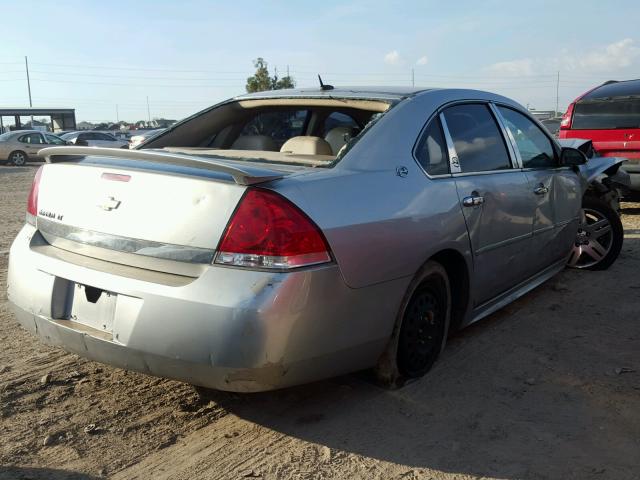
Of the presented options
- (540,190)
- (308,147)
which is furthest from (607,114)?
(308,147)

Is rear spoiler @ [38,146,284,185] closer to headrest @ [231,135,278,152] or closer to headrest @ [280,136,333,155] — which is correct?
headrest @ [280,136,333,155]

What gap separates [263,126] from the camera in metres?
4.54

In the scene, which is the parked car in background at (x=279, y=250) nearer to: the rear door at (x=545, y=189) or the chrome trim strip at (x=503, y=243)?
the chrome trim strip at (x=503, y=243)

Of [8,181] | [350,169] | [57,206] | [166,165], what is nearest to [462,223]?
[350,169]

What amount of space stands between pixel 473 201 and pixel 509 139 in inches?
37.5

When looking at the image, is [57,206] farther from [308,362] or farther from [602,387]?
[602,387]

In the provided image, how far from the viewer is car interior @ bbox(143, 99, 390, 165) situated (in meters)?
4.10

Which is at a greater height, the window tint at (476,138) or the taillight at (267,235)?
the window tint at (476,138)

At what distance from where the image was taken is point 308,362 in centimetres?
266

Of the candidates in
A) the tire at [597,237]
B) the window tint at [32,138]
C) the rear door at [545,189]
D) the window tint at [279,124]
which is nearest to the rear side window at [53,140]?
the window tint at [32,138]

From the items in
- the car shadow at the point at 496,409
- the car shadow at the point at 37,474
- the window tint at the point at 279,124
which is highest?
the window tint at the point at 279,124

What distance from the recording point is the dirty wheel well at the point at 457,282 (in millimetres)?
3529

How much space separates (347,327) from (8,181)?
16295mm

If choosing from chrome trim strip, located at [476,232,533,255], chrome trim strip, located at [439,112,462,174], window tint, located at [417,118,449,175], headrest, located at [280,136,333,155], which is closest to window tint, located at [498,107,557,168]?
chrome trim strip, located at [476,232,533,255]
